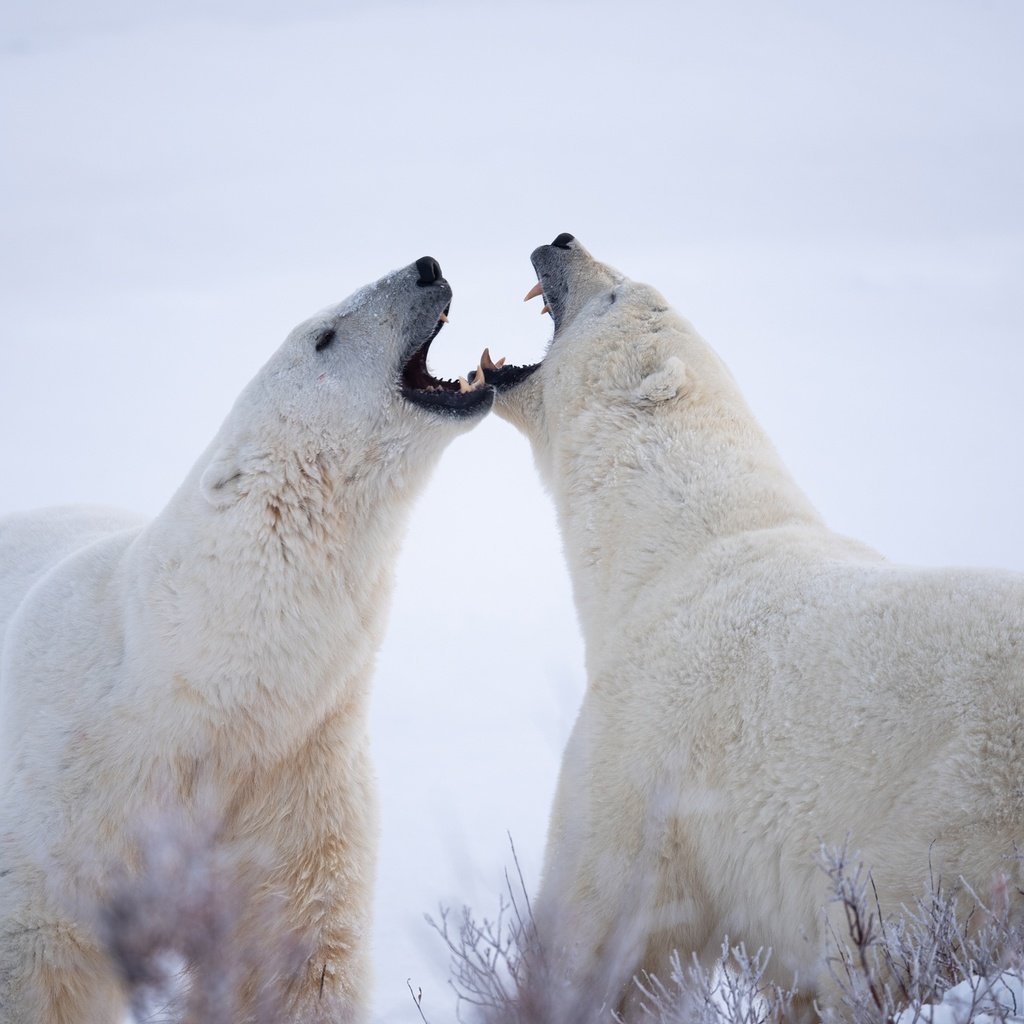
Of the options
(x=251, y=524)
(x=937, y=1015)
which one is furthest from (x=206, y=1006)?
(x=251, y=524)

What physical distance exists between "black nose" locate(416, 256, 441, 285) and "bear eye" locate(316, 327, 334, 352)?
35 cm

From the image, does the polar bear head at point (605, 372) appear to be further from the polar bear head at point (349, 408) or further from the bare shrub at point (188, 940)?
the bare shrub at point (188, 940)

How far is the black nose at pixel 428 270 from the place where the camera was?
140 inches

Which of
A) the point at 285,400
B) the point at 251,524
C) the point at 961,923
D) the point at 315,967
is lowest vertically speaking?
the point at 315,967

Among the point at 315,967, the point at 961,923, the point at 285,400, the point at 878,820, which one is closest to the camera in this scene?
the point at 961,923

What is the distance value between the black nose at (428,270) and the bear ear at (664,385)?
755 millimetres

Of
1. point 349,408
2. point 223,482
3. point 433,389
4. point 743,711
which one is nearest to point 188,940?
point 743,711

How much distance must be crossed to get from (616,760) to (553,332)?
1.80 meters

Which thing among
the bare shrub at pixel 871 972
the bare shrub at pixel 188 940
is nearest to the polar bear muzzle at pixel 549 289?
the bare shrub at pixel 188 940

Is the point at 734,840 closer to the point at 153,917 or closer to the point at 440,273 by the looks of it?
the point at 153,917

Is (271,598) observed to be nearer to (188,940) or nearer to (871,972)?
(188,940)

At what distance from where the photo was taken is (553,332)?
13.0 feet

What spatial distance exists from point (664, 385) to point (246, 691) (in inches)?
60.1

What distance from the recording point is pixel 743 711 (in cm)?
248
